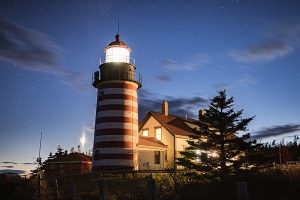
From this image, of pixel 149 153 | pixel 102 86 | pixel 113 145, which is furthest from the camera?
pixel 149 153

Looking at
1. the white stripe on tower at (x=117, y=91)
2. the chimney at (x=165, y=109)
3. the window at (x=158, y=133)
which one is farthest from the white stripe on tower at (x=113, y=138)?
the chimney at (x=165, y=109)

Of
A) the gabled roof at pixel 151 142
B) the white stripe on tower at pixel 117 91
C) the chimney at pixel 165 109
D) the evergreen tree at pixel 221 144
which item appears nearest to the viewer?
the evergreen tree at pixel 221 144

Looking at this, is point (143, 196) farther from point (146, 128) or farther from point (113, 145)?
point (146, 128)

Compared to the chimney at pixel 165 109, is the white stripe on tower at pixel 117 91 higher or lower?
lower

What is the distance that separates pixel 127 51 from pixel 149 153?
34.0 feet

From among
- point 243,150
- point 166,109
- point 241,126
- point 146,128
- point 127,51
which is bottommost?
point 243,150

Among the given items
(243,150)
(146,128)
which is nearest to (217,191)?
(243,150)

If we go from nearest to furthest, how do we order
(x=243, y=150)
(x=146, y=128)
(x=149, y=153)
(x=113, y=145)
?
(x=243, y=150) < (x=113, y=145) < (x=149, y=153) < (x=146, y=128)

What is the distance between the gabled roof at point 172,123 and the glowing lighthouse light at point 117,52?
31.8ft

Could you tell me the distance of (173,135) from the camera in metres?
35.5

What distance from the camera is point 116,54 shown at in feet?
98.1

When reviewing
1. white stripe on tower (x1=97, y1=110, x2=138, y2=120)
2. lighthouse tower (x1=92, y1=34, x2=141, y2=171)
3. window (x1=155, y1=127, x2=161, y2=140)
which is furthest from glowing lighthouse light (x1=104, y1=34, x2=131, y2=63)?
window (x1=155, y1=127, x2=161, y2=140)

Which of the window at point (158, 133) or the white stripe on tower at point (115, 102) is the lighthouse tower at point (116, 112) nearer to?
the white stripe on tower at point (115, 102)

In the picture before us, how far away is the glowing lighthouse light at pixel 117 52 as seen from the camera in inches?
1176
